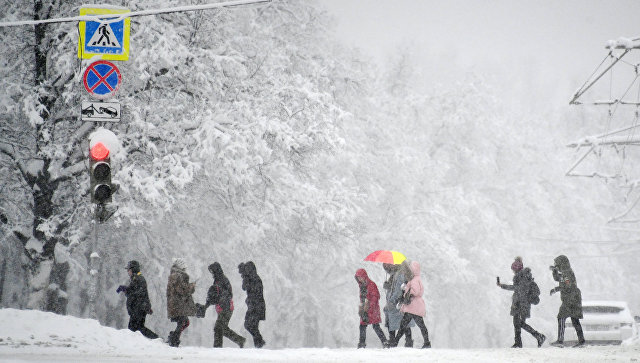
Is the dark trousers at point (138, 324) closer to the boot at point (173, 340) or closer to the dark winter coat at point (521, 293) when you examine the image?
the boot at point (173, 340)

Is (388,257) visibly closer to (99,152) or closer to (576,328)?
(576,328)

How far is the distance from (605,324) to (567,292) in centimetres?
278

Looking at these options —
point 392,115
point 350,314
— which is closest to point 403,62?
point 392,115

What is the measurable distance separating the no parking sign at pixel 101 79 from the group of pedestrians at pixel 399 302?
5.56 meters

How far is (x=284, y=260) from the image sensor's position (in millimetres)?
22203

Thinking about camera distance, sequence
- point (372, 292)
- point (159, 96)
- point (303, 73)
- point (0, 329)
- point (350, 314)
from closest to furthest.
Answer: point (0, 329) < point (372, 292) < point (159, 96) < point (303, 73) < point (350, 314)

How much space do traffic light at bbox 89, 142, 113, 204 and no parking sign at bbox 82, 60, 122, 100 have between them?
134 centimetres

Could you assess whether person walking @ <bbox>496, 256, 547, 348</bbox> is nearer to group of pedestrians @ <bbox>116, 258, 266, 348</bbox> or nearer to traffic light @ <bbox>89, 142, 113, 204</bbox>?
group of pedestrians @ <bbox>116, 258, 266, 348</bbox>

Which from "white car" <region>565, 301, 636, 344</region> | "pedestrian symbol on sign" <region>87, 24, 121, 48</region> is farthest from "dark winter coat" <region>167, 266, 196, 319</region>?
"white car" <region>565, 301, 636, 344</region>

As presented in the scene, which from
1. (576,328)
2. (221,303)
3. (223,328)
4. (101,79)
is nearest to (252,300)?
(221,303)

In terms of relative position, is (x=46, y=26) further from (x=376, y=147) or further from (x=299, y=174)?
(x=376, y=147)

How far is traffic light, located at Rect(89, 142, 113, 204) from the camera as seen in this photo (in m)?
9.66

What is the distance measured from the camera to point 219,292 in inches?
482

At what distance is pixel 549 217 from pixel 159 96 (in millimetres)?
24398
